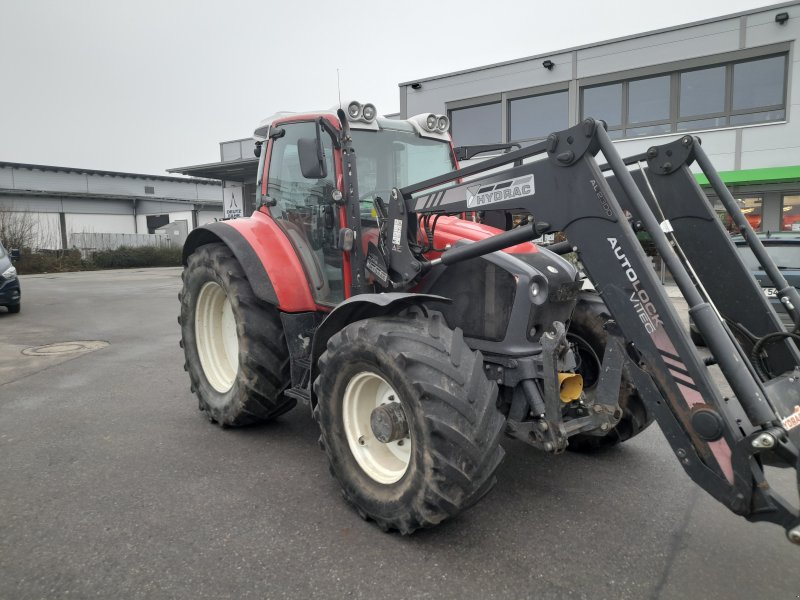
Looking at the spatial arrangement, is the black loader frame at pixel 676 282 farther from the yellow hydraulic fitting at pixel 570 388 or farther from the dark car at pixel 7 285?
the dark car at pixel 7 285

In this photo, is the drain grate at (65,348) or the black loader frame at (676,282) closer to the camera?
the black loader frame at (676,282)

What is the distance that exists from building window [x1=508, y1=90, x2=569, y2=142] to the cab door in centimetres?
1455

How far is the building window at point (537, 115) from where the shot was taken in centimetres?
1747

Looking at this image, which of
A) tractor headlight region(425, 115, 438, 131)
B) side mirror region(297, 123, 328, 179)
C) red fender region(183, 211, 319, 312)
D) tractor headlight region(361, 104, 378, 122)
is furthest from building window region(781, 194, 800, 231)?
side mirror region(297, 123, 328, 179)

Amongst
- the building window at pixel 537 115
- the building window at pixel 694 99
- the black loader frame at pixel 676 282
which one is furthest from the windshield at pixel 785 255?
the building window at pixel 537 115

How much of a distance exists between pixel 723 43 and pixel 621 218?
50.8ft

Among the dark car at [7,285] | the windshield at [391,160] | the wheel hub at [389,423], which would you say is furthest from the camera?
the dark car at [7,285]

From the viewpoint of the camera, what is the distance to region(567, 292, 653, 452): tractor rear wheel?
358 centimetres

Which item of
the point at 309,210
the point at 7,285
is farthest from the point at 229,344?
the point at 7,285

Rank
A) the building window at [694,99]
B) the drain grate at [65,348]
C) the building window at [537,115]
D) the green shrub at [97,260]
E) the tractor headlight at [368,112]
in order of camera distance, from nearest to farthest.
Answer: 1. the tractor headlight at [368,112]
2. the drain grate at [65,348]
3. the building window at [694,99]
4. the building window at [537,115]
5. the green shrub at [97,260]

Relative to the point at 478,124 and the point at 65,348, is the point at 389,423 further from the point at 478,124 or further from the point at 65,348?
the point at 478,124

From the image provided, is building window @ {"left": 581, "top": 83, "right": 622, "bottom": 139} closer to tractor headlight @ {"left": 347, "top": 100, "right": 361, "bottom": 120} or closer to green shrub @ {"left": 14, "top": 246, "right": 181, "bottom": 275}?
tractor headlight @ {"left": 347, "top": 100, "right": 361, "bottom": 120}

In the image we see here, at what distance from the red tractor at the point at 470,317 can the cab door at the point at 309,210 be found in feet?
0.05

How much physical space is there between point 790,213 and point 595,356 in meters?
14.4
